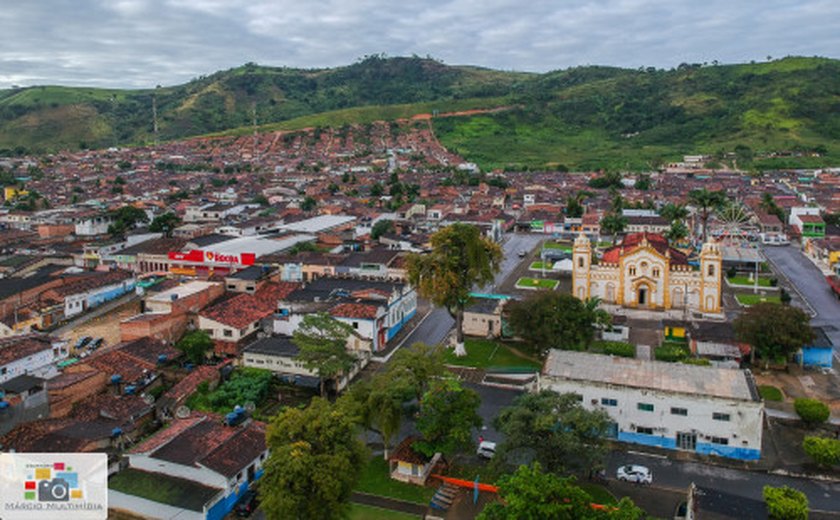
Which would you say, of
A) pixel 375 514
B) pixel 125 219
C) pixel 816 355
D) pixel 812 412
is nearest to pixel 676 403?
pixel 812 412

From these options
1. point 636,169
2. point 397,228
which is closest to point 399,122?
point 636,169

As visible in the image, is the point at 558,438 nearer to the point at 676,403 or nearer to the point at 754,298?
the point at 676,403

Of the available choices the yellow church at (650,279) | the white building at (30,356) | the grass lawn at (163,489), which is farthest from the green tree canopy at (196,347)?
the yellow church at (650,279)

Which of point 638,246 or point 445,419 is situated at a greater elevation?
point 638,246

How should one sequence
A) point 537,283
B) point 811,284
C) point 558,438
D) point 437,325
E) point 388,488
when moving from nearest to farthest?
point 558,438
point 388,488
point 437,325
point 811,284
point 537,283

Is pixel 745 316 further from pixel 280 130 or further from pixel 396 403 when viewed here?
pixel 280 130

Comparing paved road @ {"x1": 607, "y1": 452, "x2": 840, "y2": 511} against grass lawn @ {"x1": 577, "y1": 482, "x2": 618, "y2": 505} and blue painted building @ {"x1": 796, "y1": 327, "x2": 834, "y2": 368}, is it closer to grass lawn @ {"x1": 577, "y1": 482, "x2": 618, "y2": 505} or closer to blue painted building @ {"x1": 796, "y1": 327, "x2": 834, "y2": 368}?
grass lawn @ {"x1": 577, "y1": 482, "x2": 618, "y2": 505}
